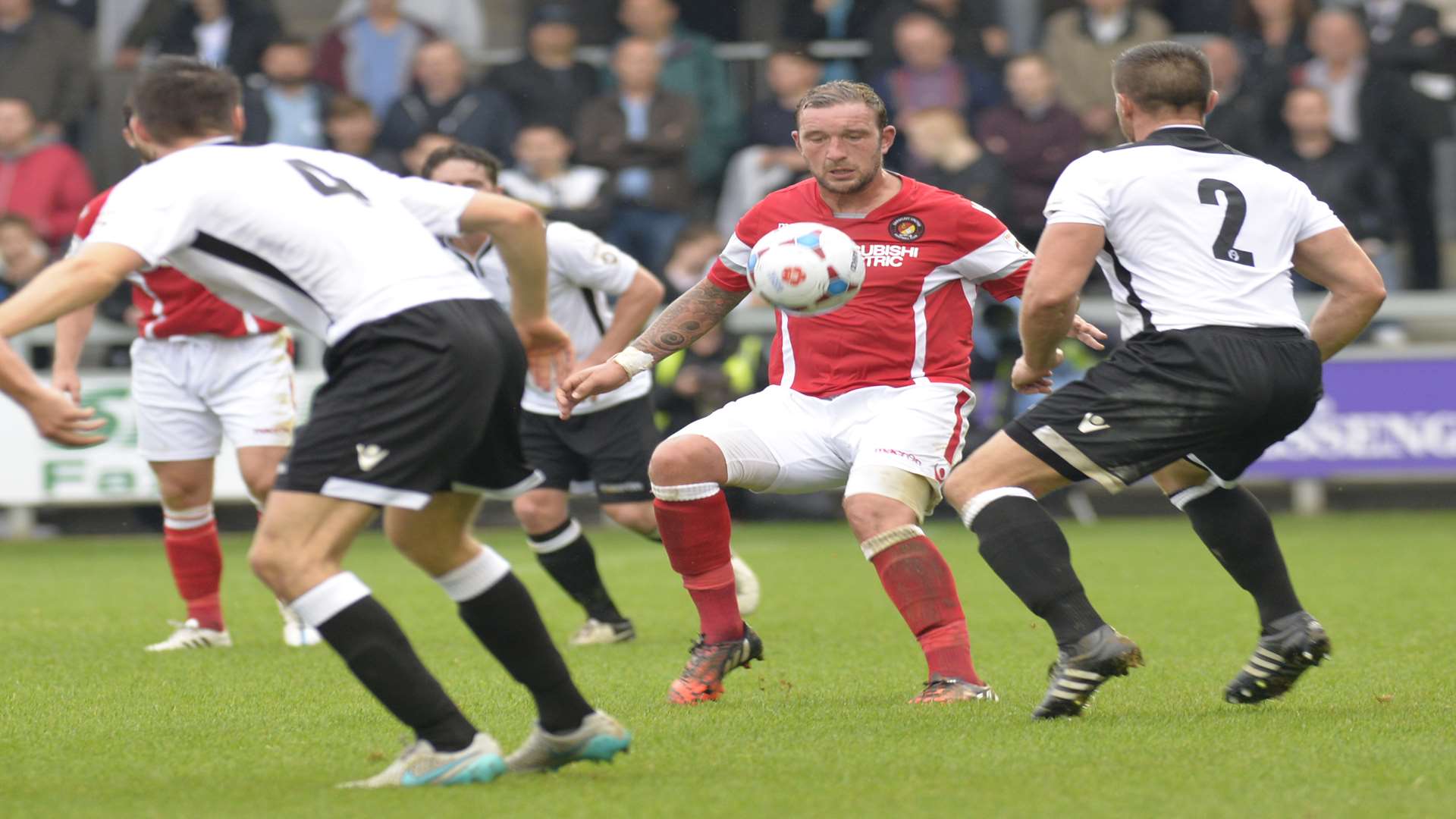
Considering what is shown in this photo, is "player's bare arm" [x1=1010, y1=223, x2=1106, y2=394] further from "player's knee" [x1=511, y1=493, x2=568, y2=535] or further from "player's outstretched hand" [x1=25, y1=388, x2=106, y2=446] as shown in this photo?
"player's knee" [x1=511, y1=493, x2=568, y2=535]

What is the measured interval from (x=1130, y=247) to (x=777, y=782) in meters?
1.96

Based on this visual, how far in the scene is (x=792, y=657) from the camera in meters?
Result: 7.44

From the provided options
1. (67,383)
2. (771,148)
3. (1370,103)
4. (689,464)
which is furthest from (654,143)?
(689,464)

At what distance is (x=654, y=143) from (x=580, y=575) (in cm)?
679

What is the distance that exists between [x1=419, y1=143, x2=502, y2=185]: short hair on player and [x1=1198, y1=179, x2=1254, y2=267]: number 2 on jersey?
338cm

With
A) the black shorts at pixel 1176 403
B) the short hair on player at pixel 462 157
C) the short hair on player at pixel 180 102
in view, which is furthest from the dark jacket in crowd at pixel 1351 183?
the short hair on player at pixel 180 102

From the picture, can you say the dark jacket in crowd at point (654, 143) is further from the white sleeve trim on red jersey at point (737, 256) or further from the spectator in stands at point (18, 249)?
the white sleeve trim on red jersey at point (737, 256)

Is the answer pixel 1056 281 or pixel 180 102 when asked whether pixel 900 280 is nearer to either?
pixel 1056 281

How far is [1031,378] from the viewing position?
5.76m

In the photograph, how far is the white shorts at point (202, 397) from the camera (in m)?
8.09

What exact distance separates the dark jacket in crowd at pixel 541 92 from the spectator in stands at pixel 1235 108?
4.84m

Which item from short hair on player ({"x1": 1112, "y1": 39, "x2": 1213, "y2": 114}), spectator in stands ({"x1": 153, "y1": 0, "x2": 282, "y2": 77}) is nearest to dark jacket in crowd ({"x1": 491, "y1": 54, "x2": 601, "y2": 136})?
spectator in stands ({"x1": 153, "y1": 0, "x2": 282, "y2": 77})

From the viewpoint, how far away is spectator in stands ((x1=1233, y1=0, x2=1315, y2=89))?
47.2 feet

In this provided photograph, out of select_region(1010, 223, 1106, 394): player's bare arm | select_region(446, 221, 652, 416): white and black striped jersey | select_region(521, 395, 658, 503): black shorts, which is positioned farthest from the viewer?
select_region(521, 395, 658, 503): black shorts
